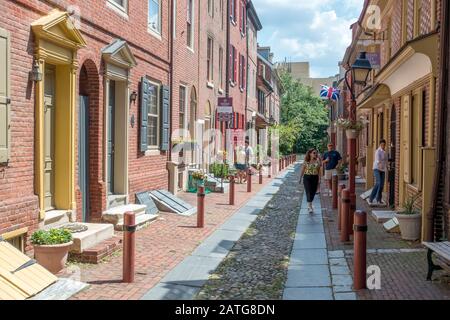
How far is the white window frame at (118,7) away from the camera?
1080 cm

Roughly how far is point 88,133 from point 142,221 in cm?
190

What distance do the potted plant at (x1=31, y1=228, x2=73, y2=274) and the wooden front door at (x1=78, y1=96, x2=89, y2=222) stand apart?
2.86m

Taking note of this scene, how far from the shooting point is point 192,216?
491 inches

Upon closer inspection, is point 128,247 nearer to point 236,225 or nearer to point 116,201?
point 116,201

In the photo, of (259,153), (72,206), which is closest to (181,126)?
(72,206)

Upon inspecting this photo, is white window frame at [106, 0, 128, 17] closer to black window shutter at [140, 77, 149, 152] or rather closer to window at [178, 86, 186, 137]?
black window shutter at [140, 77, 149, 152]

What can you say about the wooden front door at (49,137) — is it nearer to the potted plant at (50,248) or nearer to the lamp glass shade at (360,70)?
the potted plant at (50,248)

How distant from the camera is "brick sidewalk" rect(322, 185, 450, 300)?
6.21m

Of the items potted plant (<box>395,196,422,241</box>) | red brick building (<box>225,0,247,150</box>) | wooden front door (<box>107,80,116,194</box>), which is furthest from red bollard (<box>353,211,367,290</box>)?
red brick building (<box>225,0,247,150</box>)

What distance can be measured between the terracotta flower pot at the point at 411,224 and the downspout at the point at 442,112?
0.66 meters

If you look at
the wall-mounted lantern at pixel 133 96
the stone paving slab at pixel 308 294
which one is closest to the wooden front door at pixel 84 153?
the wall-mounted lantern at pixel 133 96

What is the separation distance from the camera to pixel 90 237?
800 cm

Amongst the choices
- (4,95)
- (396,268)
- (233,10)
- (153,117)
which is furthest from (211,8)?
(396,268)
